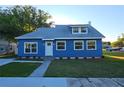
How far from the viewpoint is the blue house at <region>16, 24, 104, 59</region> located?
3044 centimetres

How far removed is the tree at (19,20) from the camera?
42719 mm

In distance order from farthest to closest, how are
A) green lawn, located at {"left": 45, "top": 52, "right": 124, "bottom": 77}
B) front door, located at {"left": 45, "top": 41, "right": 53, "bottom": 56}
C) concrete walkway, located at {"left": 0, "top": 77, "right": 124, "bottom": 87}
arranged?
1. front door, located at {"left": 45, "top": 41, "right": 53, "bottom": 56}
2. green lawn, located at {"left": 45, "top": 52, "right": 124, "bottom": 77}
3. concrete walkway, located at {"left": 0, "top": 77, "right": 124, "bottom": 87}

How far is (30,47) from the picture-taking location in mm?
31375

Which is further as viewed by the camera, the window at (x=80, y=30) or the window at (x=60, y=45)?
the window at (x=80, y=30)

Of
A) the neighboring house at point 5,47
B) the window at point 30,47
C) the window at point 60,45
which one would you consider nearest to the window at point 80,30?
the window at point 60,45

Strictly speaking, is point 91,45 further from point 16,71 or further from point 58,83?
point 58,83

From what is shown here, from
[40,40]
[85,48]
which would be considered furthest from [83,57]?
[40,40]

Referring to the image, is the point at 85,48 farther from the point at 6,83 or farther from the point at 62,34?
the point at 6,83

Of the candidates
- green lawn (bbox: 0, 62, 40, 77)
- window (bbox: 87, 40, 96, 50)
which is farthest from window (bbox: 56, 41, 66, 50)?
green lawn (bbox: 0, 62, 40, 77)

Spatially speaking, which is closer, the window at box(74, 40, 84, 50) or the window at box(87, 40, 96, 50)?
the window at box(87, 40, 96, 50)

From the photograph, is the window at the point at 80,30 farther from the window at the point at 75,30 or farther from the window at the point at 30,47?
the window at the point at 30,47

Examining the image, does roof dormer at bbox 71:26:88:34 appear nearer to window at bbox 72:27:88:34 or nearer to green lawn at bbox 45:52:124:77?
window at bbox 72:27:88:34

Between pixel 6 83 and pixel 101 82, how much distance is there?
4429 mm

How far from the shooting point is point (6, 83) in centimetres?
1155
